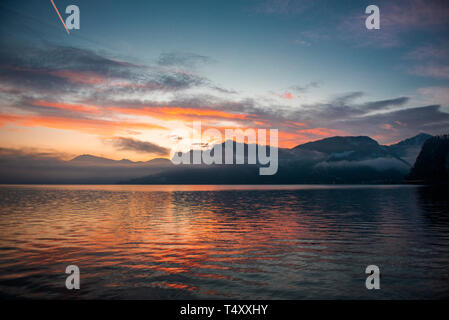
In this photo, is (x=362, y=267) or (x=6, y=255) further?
(x=6, y=255)

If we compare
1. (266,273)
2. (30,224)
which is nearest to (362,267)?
(266,273)

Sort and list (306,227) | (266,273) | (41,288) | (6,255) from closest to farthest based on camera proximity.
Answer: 1. (41,288)
2. (266,273)
3. (6,255)
4. (306,227)

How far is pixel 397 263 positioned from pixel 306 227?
18.1 m

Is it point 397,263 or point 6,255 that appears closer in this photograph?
point 397,263

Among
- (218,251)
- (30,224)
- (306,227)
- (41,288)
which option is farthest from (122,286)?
(30,224)

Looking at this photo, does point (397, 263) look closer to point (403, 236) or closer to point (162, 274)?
point (403, 236)

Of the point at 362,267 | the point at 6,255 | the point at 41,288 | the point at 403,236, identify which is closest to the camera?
the point at 41,288

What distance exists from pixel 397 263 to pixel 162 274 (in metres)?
16.8
